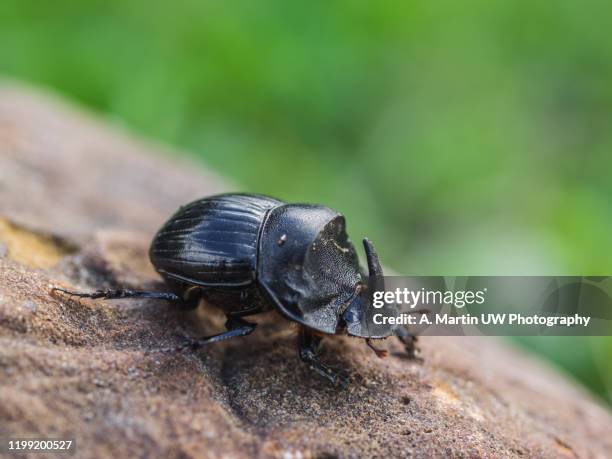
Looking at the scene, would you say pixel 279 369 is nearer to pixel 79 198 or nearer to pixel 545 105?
pixel 79 198

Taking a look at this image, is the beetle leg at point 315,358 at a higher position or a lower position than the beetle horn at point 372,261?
lower

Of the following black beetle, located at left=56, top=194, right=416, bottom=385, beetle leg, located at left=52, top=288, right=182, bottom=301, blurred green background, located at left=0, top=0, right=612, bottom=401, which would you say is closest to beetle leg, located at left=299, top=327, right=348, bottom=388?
black beetle, located at left=56, top=194, right=416, bottom=385

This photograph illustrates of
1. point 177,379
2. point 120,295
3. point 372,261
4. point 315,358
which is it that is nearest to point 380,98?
point 372,261

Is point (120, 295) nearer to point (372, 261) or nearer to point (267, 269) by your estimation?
point (267, 269)

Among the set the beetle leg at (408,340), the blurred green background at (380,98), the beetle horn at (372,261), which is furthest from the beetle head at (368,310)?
the blurred green background at (380,98)

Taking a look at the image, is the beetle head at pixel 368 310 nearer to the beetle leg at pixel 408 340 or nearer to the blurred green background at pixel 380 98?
the beetle leg at pixel 408 340

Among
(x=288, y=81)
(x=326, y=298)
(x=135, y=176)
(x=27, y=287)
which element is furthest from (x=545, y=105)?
(x=27, y=287)
